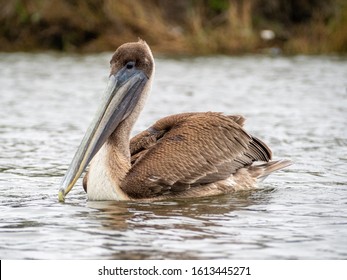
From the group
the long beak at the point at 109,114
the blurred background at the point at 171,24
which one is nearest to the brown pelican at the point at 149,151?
the long beak at the point at 109,114

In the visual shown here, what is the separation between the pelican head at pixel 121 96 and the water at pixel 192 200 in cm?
46

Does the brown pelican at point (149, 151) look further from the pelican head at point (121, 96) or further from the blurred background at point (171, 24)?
the blurred background at point (171, 24)

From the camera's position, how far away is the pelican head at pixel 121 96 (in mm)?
7133

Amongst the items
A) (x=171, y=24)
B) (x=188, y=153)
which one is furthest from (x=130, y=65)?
(x=171, y=24)

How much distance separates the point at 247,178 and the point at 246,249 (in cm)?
216

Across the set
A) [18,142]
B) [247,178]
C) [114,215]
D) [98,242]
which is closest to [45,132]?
[18,142]

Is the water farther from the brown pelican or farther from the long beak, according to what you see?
the long beak

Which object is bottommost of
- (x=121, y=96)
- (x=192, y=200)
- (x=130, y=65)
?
(x=192, y=200)

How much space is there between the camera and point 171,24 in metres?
23.2

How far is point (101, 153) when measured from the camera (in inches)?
281

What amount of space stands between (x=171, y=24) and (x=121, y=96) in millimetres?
16060

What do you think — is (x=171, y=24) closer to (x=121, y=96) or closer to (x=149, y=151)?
(x=121, y=96)

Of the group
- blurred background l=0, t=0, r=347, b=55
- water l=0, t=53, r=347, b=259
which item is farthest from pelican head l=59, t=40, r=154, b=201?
blurred background l=0, t=0, r=347, b=55
